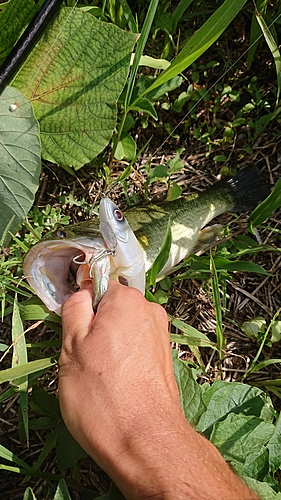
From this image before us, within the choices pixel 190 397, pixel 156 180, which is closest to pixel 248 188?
pixel 156 180

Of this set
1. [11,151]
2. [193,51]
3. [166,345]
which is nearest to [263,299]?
[166,345]

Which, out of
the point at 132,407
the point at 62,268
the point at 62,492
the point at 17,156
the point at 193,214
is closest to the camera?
the point at 132,407

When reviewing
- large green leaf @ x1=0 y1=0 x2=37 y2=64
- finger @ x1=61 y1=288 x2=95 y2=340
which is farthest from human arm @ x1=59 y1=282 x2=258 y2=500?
large green leaf @ x1=0 y1=0 x2=37 y2=64

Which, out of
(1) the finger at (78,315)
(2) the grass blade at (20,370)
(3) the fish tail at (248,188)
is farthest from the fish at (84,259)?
(3) the fish tail at (248,188)

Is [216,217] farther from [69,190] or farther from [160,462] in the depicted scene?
[160,462]

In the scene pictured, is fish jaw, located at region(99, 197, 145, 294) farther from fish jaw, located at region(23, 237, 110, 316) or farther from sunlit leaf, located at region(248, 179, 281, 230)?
sunlit leaf, located at region(248, 179, 281, 230)

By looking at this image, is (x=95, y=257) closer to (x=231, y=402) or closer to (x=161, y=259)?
(x=161, y=259)
